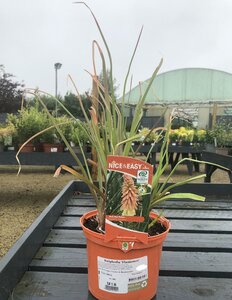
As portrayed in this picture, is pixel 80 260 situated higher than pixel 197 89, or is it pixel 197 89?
pixel 197 89

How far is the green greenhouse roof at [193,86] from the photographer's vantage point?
605 inches

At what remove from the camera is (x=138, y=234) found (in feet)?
2.08

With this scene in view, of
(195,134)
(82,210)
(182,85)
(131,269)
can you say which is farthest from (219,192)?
(182,85)

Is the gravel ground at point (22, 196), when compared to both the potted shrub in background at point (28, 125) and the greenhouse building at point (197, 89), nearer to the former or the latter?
the potted shrub in background at point (28, 125)

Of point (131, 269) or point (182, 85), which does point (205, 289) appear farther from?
point (182, 85)

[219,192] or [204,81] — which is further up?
[204,81]

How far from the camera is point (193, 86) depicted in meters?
15.9

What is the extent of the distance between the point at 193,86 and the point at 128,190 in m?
16.1

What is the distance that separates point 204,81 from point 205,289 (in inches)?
638

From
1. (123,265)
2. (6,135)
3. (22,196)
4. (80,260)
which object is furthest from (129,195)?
(22,196)

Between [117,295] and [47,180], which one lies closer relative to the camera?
[117,295]

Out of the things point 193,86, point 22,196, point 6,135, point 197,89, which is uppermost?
point 193,86

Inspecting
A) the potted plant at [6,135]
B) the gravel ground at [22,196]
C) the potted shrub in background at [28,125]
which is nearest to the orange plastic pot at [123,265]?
the gravel ground at [22,196]

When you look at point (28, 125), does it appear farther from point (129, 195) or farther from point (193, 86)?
point (193, 86)
